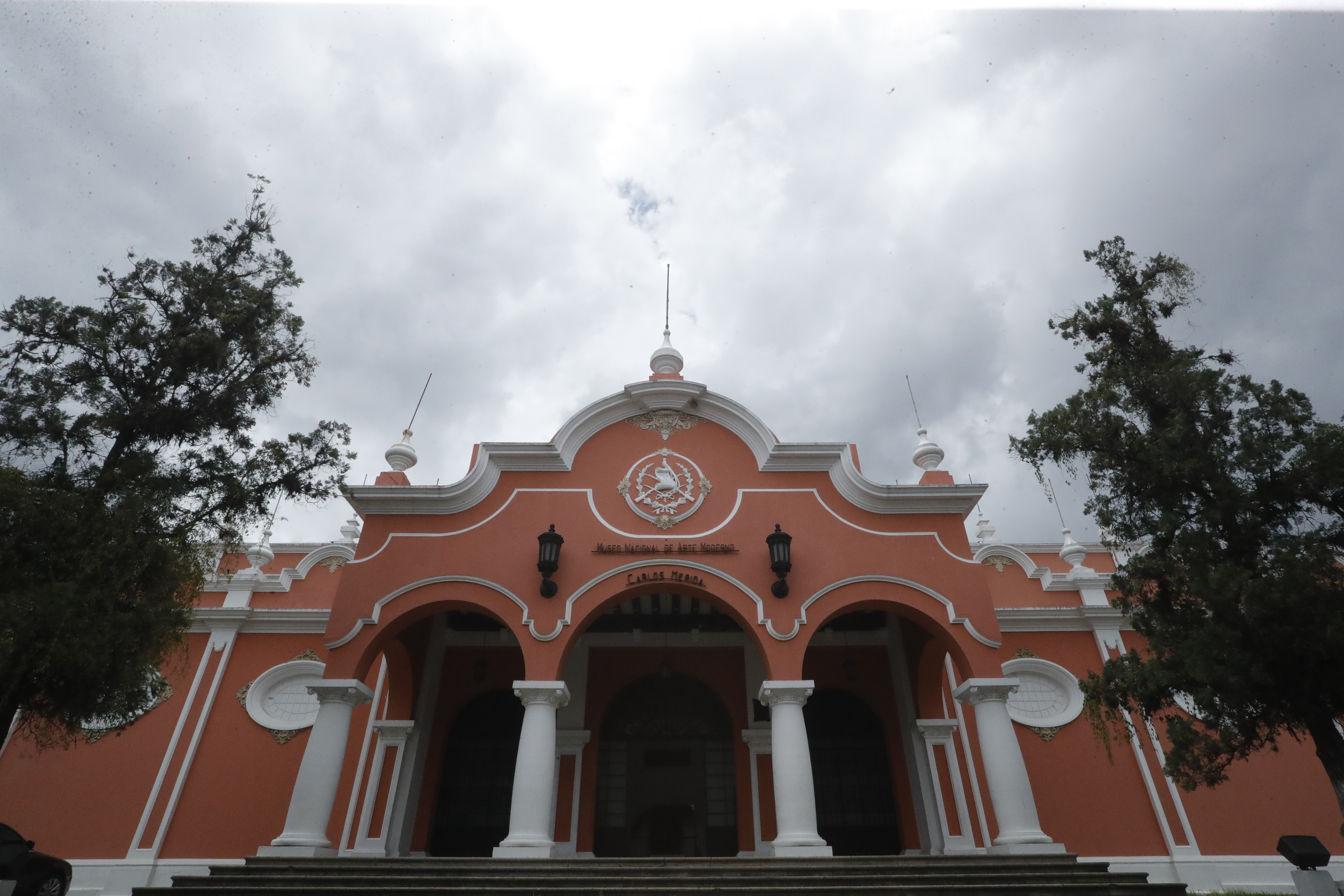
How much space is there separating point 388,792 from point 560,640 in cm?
426

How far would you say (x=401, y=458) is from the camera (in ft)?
40.2

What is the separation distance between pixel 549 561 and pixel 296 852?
4238 mm

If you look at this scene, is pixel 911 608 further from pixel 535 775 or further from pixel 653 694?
pixel 535 775

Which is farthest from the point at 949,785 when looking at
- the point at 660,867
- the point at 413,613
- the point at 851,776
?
the point at 413,613

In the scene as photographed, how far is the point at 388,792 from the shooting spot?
464 inches

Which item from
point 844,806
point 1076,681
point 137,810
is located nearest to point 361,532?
point 137,810

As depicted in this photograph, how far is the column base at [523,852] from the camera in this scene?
866 centimetres

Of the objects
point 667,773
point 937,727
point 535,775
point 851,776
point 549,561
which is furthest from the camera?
point 851,776

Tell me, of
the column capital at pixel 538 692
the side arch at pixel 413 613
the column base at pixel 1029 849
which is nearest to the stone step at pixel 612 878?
the column base at pixel 1029 849

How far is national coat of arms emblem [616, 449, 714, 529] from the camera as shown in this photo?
36.3 feet

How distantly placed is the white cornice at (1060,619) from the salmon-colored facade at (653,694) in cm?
4

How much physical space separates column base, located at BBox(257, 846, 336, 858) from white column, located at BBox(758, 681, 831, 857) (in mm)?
5125

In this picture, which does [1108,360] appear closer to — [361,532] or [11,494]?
[361,532]

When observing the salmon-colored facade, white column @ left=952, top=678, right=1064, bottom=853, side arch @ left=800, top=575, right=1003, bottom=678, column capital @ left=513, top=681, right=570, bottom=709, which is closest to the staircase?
white column @ left=952, top=678, right=1064, bottom=853
